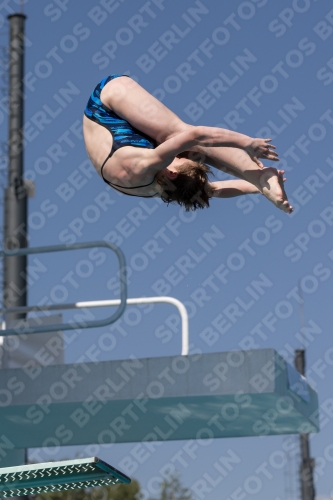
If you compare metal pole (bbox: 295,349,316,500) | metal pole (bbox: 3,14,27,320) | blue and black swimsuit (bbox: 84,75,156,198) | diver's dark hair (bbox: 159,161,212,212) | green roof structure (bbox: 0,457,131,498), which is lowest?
metal pole (bbox: 295,349,316,500)

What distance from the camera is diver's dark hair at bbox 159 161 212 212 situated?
230 inches

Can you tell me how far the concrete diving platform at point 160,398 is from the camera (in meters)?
7.67

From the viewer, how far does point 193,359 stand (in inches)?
307

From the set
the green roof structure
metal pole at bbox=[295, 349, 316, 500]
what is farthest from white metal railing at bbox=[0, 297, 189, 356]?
metal pole at bbox=[295, 349, 316, 500]

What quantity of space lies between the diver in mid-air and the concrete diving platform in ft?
6.83

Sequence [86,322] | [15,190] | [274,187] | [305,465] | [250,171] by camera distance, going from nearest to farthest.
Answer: [274,187] → [250,171] → [86,322] → [15,190] → [305,465]

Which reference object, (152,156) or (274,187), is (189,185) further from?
(274,187)

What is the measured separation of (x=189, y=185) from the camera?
584 cm

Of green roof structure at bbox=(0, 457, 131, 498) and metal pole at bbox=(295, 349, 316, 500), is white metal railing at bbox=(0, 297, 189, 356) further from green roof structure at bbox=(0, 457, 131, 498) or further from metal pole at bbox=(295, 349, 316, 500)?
metal pole at bbox=(295, 349, 316, 500)

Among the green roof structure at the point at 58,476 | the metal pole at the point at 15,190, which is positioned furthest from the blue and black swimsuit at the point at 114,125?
the metal pole at the point at 15,190

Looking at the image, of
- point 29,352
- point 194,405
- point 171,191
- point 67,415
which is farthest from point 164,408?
point 171,191

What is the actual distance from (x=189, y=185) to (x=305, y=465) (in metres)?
22.8

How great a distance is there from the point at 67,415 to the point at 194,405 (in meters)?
1.16

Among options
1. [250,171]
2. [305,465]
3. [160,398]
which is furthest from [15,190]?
[305,465]
